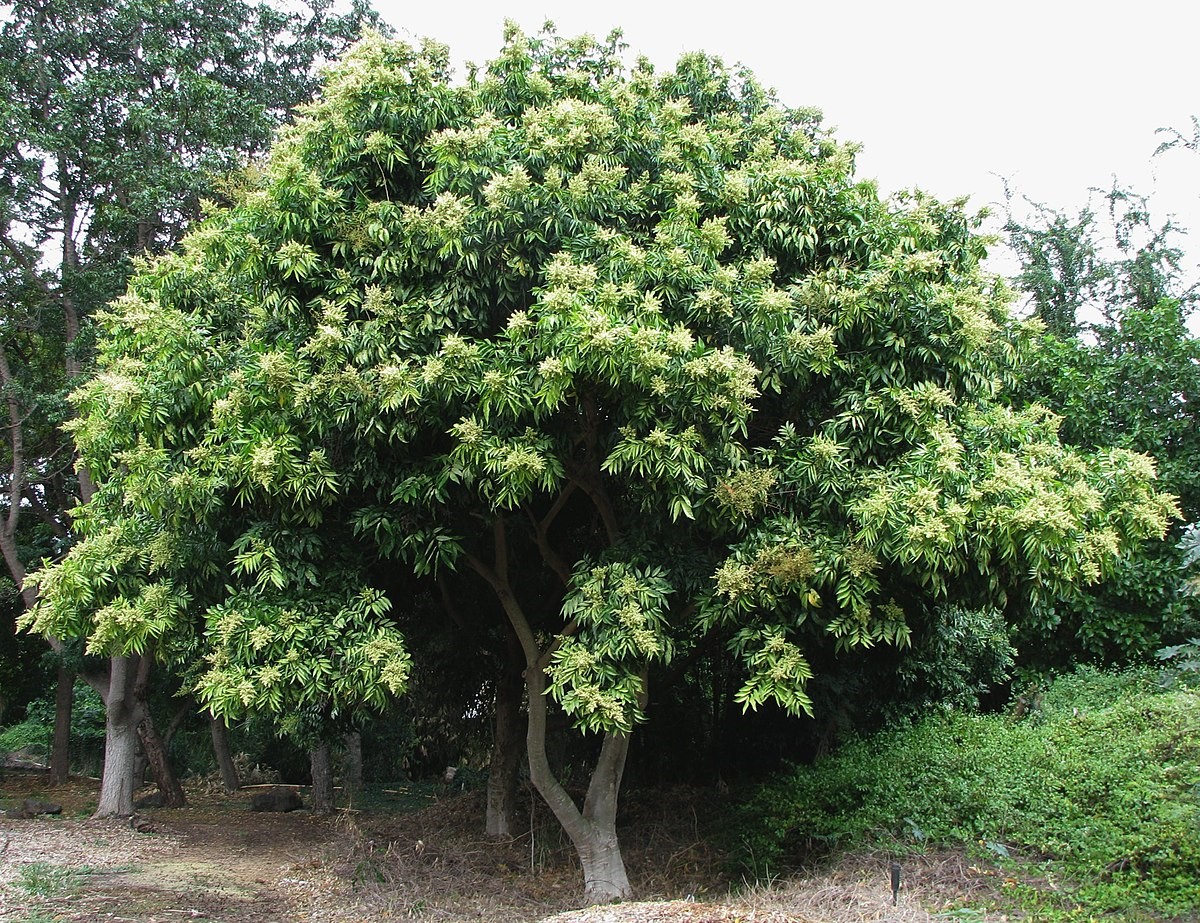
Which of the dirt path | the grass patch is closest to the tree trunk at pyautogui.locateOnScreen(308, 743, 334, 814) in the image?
the dirt path

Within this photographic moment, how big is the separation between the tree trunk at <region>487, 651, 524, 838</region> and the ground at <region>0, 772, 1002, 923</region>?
0.36m

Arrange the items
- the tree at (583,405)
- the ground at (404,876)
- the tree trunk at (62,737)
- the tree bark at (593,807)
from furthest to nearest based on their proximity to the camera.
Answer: the tree trunk at (62,737) < the tree bark at (593,807) < the ground at (404,876) < the tree at (583,405)

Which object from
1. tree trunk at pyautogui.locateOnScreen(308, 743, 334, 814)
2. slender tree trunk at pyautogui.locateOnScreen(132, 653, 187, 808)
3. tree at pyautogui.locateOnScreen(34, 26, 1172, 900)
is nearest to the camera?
tree at pyautogui.locateOnScreen(34, 26, 1172, 900)

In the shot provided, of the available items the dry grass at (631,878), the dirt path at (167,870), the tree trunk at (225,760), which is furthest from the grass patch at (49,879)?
the tree trunk at (225,760)

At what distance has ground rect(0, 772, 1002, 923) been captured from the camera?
21.8 ft

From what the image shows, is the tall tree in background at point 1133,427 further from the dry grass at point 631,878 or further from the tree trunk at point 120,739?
the tree trunk at point 120,739

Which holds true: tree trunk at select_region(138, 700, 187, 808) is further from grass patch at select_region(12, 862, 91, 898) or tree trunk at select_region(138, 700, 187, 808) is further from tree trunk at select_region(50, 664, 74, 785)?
grass patch at select_region(12, 862, 91, 898)

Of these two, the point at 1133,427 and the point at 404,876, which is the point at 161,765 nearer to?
the point at 404,876

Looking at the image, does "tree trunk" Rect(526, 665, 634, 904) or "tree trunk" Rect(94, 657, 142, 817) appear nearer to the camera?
"tree trunk" Rect(526, 665, 634, 904)

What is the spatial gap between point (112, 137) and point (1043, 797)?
46.5ft

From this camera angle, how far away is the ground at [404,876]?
6.65m

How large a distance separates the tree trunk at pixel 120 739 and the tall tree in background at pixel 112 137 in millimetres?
26

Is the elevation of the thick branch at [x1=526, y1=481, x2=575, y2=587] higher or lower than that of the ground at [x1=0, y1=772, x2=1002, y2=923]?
A: higher

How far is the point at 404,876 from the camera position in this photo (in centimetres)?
890
